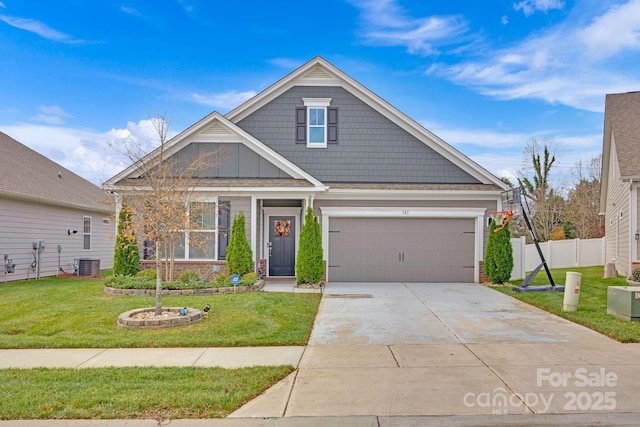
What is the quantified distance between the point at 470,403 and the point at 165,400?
3020 millimetres

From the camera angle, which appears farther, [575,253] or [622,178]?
[575,253]

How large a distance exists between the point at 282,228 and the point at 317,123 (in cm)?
365

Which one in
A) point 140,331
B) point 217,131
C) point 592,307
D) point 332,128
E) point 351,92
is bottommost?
point 140,331

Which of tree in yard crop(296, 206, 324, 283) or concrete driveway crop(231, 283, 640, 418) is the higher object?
tree in yard crop(296, 206, 324, 283)

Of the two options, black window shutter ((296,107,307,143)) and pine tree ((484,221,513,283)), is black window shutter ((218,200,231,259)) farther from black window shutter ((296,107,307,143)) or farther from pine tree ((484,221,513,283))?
pine tree ((484,221,513,283))

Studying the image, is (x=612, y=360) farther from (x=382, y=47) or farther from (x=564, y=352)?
(x=382, y=47)

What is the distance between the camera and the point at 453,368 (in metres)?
5.78

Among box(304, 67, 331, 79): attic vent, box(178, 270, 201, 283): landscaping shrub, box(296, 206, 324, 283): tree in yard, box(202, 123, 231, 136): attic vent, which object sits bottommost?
box(178, 270, 201, 283): landscaping shrub

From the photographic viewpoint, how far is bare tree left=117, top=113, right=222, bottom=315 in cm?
927

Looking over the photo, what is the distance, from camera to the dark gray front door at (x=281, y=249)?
50.0 feet

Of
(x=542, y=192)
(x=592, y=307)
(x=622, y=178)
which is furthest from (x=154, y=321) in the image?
(x=542, y=192)

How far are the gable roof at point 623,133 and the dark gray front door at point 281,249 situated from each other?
33.7ft

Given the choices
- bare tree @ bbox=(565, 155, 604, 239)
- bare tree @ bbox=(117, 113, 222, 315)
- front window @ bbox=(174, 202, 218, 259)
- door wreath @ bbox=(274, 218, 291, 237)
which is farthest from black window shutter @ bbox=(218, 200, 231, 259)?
bare tree @ bbox=(565, 155, 604, 239)

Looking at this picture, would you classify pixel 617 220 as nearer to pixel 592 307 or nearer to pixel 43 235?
pixel 592 307
